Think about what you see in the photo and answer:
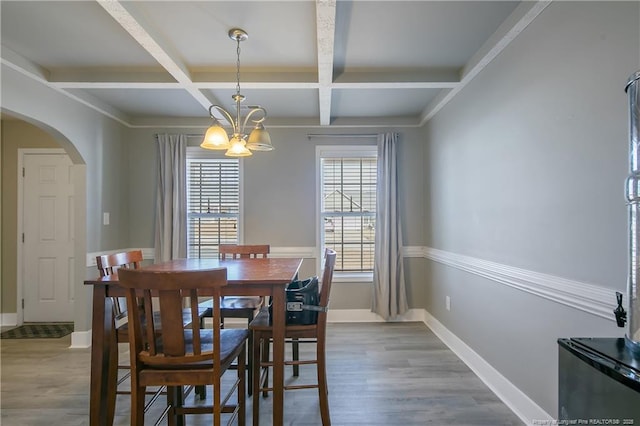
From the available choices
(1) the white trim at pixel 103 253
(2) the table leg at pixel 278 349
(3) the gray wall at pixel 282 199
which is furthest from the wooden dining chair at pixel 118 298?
(3) the gray wall at pixel 282 199

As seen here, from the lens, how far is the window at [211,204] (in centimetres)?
405

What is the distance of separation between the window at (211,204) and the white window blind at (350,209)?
44.3 inches

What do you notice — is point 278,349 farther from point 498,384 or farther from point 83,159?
point 83,159

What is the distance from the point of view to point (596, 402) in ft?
2.97

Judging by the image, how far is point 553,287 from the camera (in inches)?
67.5

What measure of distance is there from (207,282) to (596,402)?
1.32 m

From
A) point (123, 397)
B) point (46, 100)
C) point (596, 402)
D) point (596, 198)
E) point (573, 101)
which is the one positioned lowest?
point (123, 397)

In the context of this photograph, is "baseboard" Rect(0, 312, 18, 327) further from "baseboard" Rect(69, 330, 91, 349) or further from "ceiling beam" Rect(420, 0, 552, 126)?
"ceiling beam" Rect(420, 0, 552, 126)

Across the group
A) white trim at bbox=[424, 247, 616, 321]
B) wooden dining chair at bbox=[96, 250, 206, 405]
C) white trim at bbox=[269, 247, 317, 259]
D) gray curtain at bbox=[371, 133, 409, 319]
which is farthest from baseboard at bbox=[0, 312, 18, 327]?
white trim at bbox=[424, 247, 616, 321]

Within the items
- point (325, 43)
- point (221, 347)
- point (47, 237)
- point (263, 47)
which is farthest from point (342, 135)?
point (47, 237)

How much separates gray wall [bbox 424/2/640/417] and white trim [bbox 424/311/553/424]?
6cm

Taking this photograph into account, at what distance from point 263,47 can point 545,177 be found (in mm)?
2005

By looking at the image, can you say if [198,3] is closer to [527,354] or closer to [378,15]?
[378,15]

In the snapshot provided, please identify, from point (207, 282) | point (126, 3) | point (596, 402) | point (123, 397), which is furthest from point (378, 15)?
point (123, 397)
